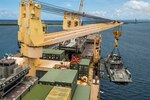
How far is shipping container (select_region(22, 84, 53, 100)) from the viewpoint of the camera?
26.6m

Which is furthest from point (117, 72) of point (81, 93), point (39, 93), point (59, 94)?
point (39, 93)

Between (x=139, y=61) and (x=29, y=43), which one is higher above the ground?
(x=29, y=43)

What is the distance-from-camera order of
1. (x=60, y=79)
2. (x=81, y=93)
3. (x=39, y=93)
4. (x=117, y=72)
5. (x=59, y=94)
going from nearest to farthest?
(x=59, y=94) < (x=39, y=93) < (x=60, y=79) < (x=81, y=93) < (x=117, y=72)

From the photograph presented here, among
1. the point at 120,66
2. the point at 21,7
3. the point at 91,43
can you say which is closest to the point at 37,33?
the point at 21,7

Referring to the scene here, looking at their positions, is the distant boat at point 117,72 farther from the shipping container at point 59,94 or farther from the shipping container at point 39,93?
the shipping container at point 39,93

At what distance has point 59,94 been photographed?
1091 inches

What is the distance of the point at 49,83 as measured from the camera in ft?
107

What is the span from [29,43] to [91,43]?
56.8 metres

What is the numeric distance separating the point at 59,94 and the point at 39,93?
2699mm

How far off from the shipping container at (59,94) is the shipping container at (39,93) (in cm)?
66

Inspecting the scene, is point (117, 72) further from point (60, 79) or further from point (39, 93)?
point (39, 93)

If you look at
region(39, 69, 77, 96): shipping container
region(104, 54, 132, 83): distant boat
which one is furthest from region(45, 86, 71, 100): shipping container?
region(104, 54, 132, 83): distant boat

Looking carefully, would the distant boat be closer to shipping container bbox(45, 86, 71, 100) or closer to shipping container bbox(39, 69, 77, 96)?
shipping container bbox(39, 69, 77, 96)

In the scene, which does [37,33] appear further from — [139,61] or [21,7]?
[139,61]
